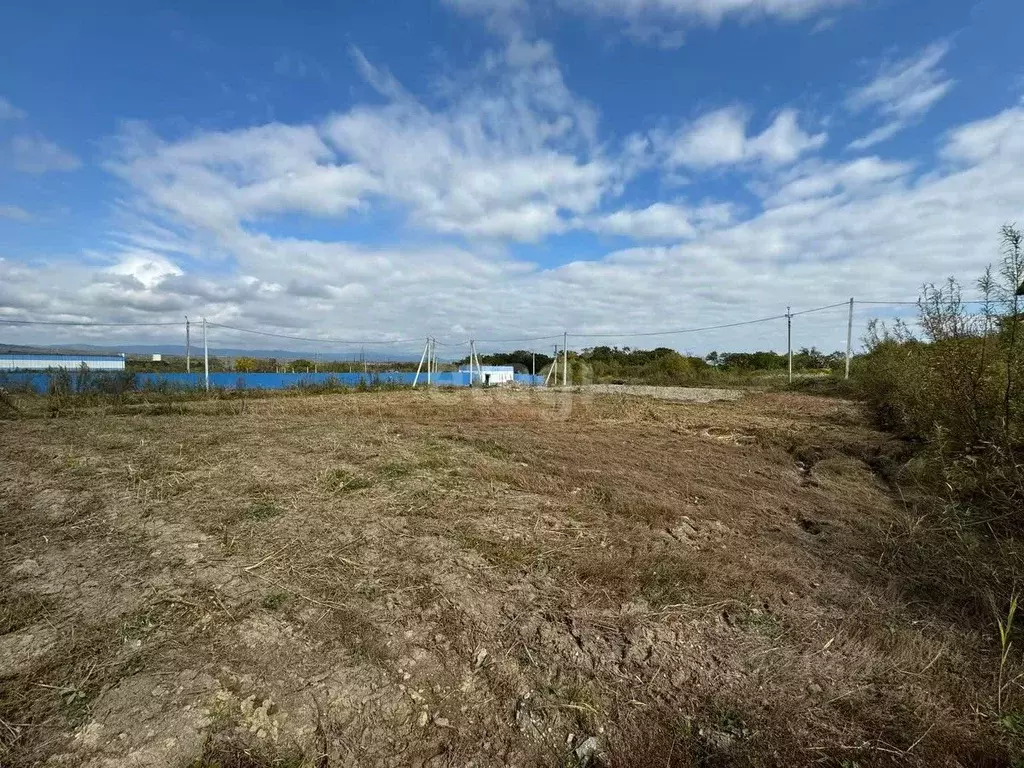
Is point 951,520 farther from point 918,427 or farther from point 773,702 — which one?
point 918,427

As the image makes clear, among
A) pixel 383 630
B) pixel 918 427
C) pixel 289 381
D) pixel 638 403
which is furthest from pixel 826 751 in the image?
pixel 289 381

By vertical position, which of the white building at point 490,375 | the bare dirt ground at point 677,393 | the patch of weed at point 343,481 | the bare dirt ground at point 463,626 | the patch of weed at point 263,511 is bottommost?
the bare dirt ground at point 463,626

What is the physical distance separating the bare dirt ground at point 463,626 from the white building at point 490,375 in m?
20.4

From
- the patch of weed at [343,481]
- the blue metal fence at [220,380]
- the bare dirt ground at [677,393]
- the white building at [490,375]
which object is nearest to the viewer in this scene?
the patch of weed at [343,481]

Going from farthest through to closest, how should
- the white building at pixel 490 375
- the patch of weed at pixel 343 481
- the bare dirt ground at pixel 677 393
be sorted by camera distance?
1. the white building at pixel 490 375
2. the bare dirt ground at pixel 677 393
3. the patch of weed at pixel 343 481

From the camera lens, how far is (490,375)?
28.2 meters

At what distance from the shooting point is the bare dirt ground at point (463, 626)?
1868mm

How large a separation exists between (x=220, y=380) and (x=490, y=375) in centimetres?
1430

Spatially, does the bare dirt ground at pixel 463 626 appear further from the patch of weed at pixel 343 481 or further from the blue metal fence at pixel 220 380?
the blue metal fence at pixel 220 380

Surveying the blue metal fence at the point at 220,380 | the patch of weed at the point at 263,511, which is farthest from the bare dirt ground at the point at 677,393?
the patch of weed at the point at 263,511

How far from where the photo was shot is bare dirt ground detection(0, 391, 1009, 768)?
1868mm

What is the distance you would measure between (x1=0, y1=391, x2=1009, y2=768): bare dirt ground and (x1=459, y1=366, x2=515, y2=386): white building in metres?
20.4

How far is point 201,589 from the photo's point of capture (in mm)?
2805

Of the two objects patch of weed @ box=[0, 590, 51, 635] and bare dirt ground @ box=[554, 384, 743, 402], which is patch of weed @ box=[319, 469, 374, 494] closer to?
patch of weed @ box=[0, 590, 51, 635]
